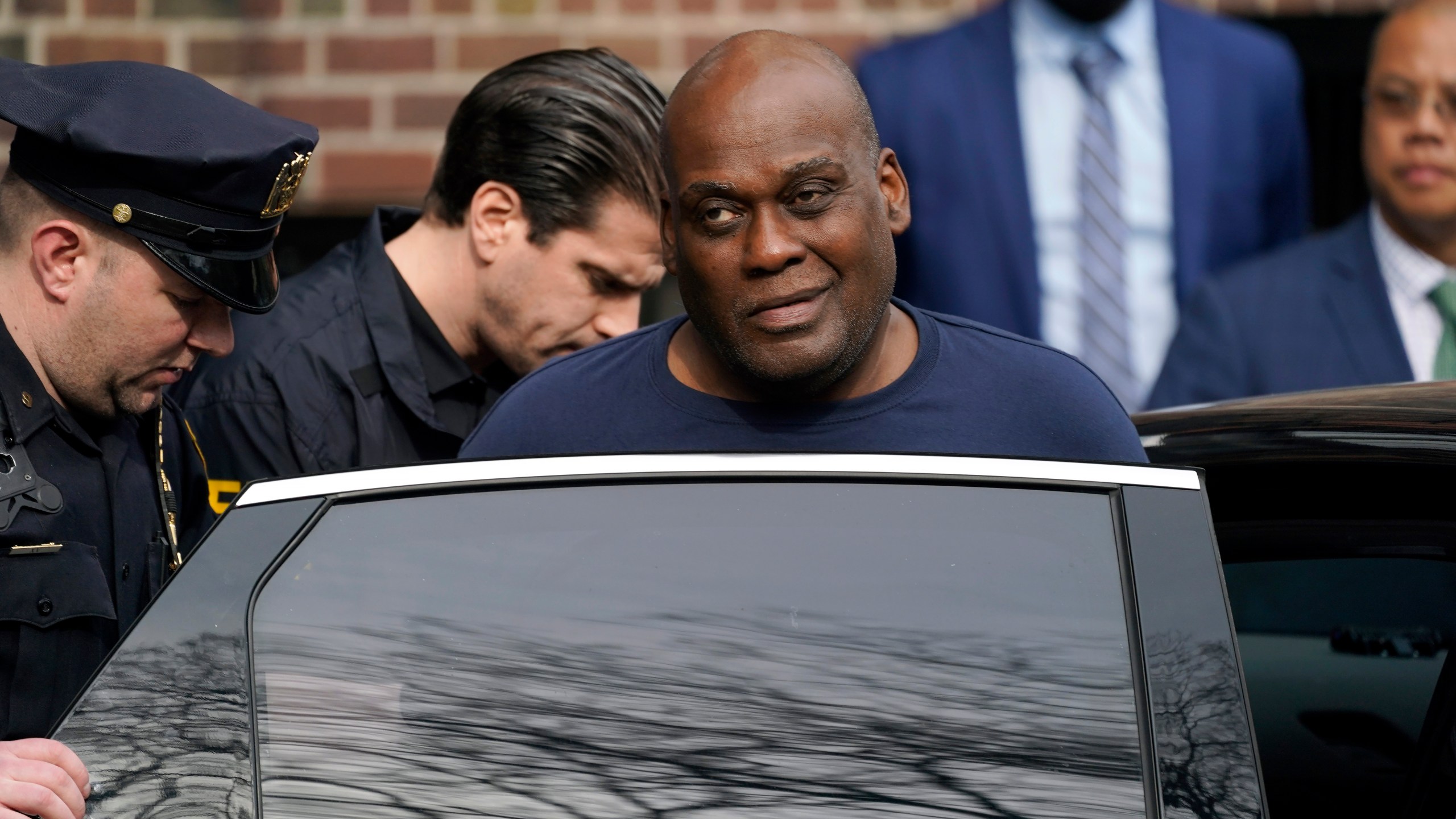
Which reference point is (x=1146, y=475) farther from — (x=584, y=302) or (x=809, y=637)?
(x=584, y=302)

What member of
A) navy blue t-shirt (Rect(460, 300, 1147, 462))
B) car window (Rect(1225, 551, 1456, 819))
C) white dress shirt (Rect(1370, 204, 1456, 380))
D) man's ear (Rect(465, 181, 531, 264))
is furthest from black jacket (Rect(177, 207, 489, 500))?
white dress shirt (Rect(1370, 204, 1456, 380))

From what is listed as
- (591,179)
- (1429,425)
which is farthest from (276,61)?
(1429,425)

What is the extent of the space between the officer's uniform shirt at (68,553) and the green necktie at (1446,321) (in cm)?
274

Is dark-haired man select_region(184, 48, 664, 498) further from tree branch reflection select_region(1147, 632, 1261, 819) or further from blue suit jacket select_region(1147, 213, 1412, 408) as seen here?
tree branch reflection select_region(1147, 632, 1261, 819)

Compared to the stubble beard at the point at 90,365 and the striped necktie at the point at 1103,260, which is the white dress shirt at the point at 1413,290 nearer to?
the striped necktie at the point at 1103,260

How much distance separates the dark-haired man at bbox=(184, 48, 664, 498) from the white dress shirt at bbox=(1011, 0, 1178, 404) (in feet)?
4.11

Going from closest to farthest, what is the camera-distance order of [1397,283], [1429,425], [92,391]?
[1429,425] < [92,391] < [1397,283]

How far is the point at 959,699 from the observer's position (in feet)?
5.11

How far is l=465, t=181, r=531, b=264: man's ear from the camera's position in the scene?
314 centimetres

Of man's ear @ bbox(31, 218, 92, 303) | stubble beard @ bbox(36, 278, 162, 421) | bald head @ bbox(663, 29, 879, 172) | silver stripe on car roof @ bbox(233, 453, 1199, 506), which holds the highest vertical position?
bald head @ bbox(663, 29, 879, 172)

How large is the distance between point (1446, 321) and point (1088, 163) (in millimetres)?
925

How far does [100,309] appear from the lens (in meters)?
2.29

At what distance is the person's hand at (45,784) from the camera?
1562mm

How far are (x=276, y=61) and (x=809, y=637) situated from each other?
396 cm
